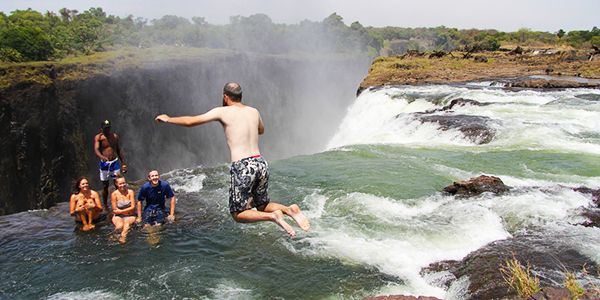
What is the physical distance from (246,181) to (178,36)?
144 ft

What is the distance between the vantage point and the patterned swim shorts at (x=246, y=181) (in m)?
3.45

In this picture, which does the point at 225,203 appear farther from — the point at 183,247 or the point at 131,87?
the point at 131,87

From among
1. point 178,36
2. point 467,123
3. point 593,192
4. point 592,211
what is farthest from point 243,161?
point 178,36

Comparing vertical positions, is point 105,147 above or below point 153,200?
above

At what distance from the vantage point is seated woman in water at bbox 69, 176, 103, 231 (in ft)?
21.0

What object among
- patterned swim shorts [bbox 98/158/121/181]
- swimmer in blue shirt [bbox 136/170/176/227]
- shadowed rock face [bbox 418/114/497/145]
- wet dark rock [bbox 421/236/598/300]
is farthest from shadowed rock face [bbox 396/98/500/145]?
patterned swim shorts [bbox 98/158/121/181]

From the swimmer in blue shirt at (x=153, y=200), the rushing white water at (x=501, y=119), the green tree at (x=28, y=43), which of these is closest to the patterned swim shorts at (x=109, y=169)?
the swimmer in blue shirt at (x=153, y=200)

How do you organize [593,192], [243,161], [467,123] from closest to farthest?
1. [243,161]
2. [593,192]
3. [467,123]

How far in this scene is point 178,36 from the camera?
141ft

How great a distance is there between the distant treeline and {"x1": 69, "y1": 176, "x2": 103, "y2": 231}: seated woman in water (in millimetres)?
23689

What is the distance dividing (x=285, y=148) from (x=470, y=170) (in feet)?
95.8

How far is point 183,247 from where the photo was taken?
18.4 feet

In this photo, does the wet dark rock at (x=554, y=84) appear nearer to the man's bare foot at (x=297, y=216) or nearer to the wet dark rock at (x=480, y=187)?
the wet dark rock at (x=480, y=187)

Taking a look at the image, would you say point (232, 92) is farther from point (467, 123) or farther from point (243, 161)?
point (467, 123)
